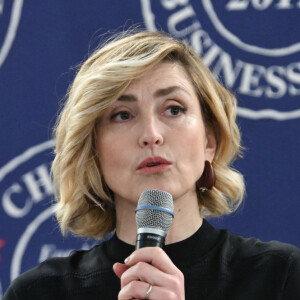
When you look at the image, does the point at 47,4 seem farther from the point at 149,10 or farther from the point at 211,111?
the point at 211,111

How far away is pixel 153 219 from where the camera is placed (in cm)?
101

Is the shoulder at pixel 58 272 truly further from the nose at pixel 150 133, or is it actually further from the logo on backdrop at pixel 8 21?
the logo on backdrop at pixel 8 21

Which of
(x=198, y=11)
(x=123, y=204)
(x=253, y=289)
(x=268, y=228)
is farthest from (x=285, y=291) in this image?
(x=198, y=11)

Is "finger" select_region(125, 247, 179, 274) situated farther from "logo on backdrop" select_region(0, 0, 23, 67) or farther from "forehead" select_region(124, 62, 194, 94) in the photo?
"logo on backdrop" select_region(0, 0, 23, 67)

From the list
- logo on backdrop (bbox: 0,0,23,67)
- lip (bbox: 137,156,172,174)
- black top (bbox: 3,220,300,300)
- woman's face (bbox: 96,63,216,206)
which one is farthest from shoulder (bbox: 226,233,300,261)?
logo on backdrop (bbox: 0,0,23,67)

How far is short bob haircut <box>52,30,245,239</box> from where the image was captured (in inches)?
55.9

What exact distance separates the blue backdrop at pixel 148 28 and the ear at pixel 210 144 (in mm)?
312

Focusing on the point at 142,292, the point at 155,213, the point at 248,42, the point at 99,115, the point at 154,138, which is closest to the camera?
the point at 142,292

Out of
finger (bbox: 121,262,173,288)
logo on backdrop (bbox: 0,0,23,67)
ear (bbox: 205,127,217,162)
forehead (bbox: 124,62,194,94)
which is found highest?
logo on backdrop (bbox: 0,0,23,67)

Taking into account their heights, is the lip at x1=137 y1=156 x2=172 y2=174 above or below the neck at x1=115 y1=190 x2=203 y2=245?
above

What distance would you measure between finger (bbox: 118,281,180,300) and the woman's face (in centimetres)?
40

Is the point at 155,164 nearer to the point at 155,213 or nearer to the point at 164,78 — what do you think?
the point at 164,78

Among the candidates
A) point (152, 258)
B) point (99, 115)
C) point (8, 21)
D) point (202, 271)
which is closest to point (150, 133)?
point (99, 115)

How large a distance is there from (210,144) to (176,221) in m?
0.18
